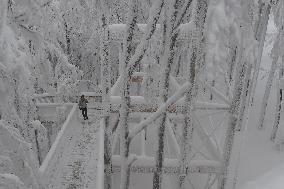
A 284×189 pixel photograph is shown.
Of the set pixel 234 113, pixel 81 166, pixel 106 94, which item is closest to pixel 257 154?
pixel 234 113

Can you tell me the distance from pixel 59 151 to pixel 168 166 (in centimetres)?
378

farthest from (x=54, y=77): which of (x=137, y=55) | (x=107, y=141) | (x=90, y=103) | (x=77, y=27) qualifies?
(x=137, y=55)

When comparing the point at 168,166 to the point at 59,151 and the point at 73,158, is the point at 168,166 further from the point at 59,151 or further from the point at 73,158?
the point at 59,151

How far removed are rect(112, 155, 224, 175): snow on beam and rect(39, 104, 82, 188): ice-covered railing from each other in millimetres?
1843

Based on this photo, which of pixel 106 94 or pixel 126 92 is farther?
pixel 106 94

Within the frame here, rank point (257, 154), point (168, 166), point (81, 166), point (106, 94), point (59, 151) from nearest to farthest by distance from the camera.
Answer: point (81, 166) → point (168, 166) → point (59, 151) → point (106, 94) → point (257, 154)

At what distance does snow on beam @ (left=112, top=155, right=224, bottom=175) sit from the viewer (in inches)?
466

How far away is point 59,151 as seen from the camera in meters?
12.1

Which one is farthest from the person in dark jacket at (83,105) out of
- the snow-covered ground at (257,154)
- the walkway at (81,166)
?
the snow-covered ground at (257,154)

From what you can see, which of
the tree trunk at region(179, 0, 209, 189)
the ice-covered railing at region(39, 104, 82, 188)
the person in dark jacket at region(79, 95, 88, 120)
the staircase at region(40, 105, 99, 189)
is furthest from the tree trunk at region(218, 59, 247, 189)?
Result: the person in dark jacket at region(79, 95, 88, 120)

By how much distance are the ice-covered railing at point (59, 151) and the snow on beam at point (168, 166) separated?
6.05 ft

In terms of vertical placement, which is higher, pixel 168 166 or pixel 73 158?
pixel 73 158

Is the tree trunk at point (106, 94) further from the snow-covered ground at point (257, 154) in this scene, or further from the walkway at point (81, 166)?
the snow-covered ground at point (257, 154)

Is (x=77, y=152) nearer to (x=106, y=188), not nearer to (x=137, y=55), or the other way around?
(x=106, y=188)
